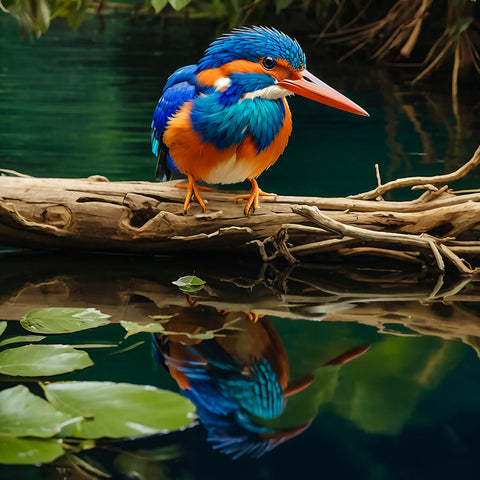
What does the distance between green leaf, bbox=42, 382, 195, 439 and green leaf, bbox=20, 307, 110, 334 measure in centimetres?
38

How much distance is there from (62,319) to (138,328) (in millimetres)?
188

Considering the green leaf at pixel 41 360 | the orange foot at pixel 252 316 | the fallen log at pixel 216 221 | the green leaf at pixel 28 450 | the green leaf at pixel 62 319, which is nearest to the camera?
the green leaf at pixel 28 450

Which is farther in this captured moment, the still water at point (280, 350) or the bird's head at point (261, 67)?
the bird's head at point (261, 67)

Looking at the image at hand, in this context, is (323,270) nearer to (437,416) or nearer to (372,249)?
(372,249)

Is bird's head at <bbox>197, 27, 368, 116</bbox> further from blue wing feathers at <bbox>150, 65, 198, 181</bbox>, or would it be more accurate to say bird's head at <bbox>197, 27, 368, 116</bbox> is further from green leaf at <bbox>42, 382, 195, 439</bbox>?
green leaf at <bbox>42, 382, 195, 439</bbox>

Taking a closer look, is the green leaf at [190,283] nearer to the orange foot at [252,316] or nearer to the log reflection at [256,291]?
the log reflection at [256,291]

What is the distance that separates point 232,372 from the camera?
1.80 metres

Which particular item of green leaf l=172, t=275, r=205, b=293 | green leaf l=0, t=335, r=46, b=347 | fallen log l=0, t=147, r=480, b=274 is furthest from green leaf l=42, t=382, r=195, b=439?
fallen log l=0, t=147, r=480, b=274

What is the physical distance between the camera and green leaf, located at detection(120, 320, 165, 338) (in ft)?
6.63

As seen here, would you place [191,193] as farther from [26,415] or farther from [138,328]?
[26,415]

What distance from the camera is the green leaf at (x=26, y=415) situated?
4.80ft

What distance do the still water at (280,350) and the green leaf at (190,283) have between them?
1.0 inches

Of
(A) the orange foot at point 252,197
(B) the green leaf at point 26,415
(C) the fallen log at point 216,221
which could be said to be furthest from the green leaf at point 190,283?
(B) the green leaf at point 26,415

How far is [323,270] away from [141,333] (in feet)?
2.45
